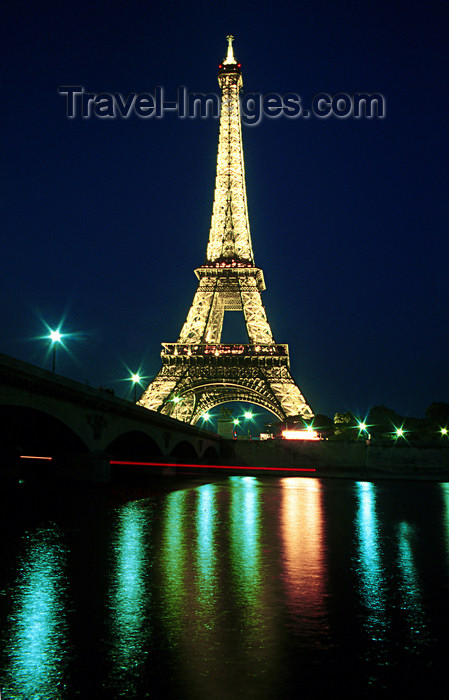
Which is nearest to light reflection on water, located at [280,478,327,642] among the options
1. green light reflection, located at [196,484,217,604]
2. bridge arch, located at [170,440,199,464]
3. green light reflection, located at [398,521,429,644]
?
green light reflection, located at [398,521,429,644]

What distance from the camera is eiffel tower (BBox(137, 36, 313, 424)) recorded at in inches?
3447

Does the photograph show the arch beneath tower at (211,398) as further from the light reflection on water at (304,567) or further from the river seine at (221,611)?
the river seine at (221,611)

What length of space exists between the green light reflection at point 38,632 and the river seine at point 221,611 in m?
0.02

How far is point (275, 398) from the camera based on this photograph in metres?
86.4

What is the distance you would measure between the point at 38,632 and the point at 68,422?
2740 cm

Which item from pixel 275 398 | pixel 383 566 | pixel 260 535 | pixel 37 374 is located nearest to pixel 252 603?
pixel 383 566

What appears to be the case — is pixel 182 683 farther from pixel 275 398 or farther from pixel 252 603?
pixel 275 398

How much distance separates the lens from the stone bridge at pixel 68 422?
95.7 feet

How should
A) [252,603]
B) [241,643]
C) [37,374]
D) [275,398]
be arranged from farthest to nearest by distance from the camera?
[275,398], [37,374], [252,603], [241,643]

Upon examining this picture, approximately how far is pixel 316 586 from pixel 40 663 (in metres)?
6.02

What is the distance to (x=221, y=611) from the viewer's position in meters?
9.99

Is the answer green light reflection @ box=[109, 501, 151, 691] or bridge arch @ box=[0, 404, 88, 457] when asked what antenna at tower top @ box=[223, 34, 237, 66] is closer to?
bridge arch @ box=[0, 404, 88, 457]

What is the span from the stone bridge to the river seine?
30.4 feet

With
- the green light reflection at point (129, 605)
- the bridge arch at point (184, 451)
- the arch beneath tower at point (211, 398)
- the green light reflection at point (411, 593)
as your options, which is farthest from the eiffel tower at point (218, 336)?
the green light reflection at point (411, 593)
